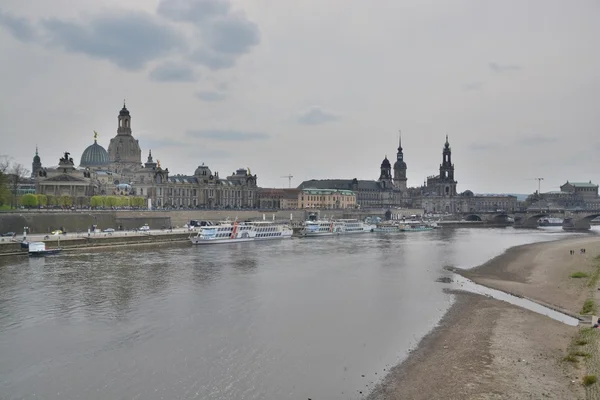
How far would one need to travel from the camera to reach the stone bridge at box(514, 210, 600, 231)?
131663mm

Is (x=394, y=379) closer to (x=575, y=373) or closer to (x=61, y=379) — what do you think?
(x=575, y=373)

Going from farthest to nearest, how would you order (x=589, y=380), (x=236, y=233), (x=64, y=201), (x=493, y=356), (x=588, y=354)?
(x=64, y=201) → (x=236, y=233) → (x=493, y=356) → (x=588, y=354) → (x=589, y=380)

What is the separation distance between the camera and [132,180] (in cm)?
12331

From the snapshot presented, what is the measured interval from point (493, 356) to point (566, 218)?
130005 mm

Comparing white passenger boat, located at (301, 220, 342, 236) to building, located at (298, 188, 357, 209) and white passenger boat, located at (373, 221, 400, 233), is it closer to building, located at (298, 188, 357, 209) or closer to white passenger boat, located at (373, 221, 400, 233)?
white passenger boat, located at (373, 221, 400, 233)

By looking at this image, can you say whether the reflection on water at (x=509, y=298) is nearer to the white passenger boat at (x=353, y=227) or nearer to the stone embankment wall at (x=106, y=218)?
the stone embankment wall at (x=106, y=218)

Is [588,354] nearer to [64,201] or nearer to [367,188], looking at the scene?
[64,201]

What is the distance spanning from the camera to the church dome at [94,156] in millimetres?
130125

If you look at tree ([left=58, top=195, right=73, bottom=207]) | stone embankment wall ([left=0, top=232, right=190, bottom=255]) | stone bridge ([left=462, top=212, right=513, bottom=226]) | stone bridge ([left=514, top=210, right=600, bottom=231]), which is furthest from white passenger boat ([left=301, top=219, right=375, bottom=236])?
stone bridge ([left=514, top=210, right=600, bottom=231])

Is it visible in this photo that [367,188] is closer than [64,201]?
No

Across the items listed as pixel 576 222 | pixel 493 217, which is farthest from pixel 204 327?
pixel 493 217

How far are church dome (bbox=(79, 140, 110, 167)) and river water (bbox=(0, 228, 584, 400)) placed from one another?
8753cm

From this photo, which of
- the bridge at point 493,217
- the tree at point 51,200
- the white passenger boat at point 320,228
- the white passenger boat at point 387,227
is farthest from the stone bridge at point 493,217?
the tree at point 51,200

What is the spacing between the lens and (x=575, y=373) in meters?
18.8
